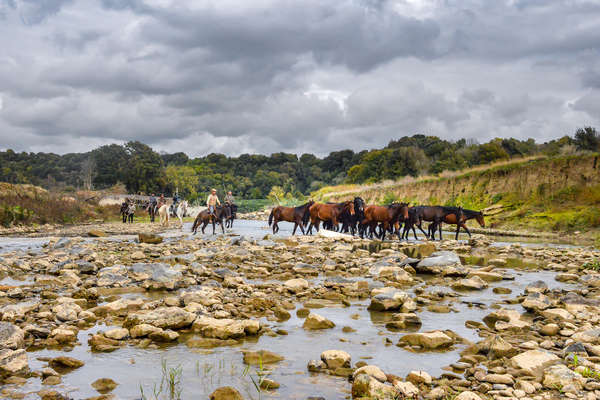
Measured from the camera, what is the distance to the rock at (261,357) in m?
4.36

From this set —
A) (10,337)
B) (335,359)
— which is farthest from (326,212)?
(10,337)

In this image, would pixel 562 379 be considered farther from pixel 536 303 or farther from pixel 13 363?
pixel 13 363

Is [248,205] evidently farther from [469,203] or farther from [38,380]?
[38,380]

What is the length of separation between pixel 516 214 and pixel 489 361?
26.7 meters

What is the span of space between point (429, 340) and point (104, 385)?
10.9 ft

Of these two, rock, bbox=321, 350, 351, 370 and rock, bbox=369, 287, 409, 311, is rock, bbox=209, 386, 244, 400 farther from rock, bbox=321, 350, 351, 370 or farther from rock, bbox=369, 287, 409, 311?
rock, bbox=369, 287, 409, 311

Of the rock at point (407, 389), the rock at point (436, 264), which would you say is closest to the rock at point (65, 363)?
the rock at point (407, 389)

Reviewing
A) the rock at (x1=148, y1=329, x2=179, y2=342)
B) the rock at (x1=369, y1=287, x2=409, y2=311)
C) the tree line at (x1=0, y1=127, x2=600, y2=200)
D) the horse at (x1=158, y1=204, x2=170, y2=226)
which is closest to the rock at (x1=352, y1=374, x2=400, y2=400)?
the rock at (x1=148, y1=329, x2=179, y2=342)

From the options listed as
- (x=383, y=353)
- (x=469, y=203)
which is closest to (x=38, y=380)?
(x=383, y=353)

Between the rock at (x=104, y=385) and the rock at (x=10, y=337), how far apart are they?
46.2 inches

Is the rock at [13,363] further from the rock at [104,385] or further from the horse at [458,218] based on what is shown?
the horse at [458,218]

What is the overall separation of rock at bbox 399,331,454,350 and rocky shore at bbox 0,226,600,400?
1cm

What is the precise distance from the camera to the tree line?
2436 inches

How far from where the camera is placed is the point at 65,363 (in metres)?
4.10
